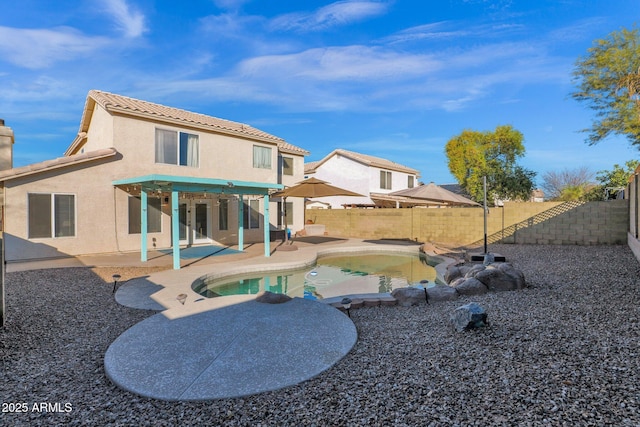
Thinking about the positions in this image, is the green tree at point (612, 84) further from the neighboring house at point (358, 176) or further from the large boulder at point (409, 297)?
the large boulder at point (409, 297)

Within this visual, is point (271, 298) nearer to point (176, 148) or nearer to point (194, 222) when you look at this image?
point (194, 222)

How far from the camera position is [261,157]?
56.6ft

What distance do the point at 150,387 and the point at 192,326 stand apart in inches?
62.0

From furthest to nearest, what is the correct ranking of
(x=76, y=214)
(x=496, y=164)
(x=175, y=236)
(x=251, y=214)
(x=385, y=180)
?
1. (x=496, y=164)
2. (x=385, y=180)
3. (x=251, y=214)
4. (x=76, y=214)
5. (x=175, y=236)

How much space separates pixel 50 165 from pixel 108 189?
1841mm

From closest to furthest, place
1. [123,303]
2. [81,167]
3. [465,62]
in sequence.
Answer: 1. [123,303]
2. [81,167]
3. [465,62]

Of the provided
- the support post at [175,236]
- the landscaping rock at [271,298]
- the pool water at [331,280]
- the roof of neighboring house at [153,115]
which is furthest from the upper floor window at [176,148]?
the landscaping rock at [271,298]

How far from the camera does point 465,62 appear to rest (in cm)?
1448

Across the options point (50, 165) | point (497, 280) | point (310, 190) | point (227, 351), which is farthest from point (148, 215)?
point (497, 280)

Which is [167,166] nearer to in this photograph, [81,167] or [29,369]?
[81,167]

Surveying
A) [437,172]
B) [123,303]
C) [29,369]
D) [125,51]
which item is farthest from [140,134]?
[437,172]

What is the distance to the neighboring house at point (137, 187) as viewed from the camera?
34.2 ft

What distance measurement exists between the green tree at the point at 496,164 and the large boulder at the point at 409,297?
2716 centimetres

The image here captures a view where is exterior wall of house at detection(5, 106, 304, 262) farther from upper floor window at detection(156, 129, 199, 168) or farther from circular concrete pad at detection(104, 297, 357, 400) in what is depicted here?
circular concrete pad at detection(104, 297, 357, 400)
